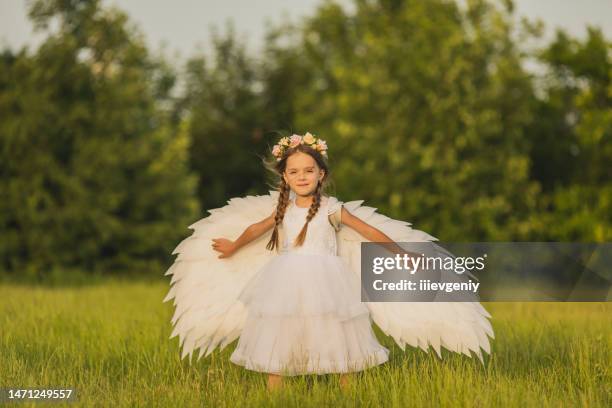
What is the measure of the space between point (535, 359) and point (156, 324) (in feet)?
12.7

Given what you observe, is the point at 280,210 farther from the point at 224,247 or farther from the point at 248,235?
the point at 224,247

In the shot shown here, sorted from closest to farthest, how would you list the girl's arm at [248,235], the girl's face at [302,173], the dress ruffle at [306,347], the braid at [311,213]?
the dress ruffle at [306,347] < the braid at [311,213] < the girl's face at [302,173] < the girl's arm at [248,235]

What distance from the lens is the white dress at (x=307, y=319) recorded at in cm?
475

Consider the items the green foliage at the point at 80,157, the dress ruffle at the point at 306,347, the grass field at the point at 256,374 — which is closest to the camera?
the grass field at the point at 256,374

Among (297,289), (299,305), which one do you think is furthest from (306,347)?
(297,289)

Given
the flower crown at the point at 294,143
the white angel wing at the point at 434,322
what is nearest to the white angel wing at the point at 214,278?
the flower crown at the point at 294,143

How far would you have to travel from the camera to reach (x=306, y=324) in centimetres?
481

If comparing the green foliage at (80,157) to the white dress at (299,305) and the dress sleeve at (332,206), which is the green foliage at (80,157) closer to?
the white dress at (299,305)

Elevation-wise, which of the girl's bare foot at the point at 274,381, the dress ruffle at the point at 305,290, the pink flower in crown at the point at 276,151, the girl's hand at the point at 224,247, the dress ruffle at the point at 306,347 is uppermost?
the pink flower in crown at the point at 276,151

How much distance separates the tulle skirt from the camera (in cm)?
475

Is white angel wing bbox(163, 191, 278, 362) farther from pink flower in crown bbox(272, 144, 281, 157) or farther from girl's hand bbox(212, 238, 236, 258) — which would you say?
pink flower in crown bbox(272, 144, 281, 157)

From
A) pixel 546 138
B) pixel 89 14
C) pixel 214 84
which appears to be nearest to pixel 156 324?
pixel 89 14

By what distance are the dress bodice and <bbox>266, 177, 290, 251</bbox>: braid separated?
0.04m

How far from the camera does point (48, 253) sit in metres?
15.5
